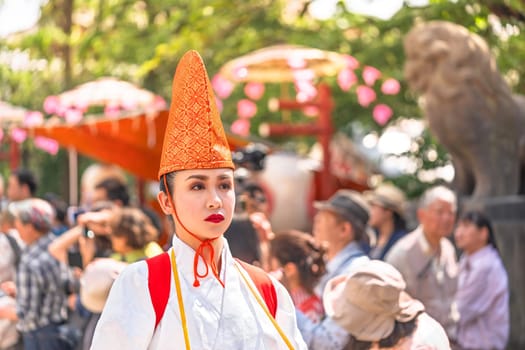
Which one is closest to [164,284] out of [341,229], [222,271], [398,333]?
[222,271]

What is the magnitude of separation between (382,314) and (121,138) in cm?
932

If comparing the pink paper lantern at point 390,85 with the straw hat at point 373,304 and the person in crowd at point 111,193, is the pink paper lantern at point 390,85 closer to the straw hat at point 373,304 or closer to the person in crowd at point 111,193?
the person in crowd at point 111,193

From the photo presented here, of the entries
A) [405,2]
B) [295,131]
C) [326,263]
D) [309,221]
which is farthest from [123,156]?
[326,263]

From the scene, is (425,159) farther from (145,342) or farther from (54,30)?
(145,342)

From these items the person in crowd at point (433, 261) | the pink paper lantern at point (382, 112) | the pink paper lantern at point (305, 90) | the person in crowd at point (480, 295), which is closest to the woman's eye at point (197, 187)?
the person in crowd at point (433, 261)

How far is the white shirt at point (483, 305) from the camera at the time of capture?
7809 mm

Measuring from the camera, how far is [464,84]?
34.1 ft

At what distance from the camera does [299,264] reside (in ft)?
18.9

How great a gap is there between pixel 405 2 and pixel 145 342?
26.0 ft

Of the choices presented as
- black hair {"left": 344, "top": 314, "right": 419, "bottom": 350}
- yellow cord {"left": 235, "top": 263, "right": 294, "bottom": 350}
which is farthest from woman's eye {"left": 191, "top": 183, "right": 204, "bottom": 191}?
black hair {"left": 344, "top": 314, "right": 419, "bottom": 350}

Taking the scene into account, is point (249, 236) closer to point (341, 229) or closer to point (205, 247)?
point (341, 229)

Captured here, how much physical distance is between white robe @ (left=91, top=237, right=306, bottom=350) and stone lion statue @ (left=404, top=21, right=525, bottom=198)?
7.11m

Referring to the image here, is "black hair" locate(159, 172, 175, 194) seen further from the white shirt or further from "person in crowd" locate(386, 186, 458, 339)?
the white shirt

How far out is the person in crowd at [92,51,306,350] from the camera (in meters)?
3.43
